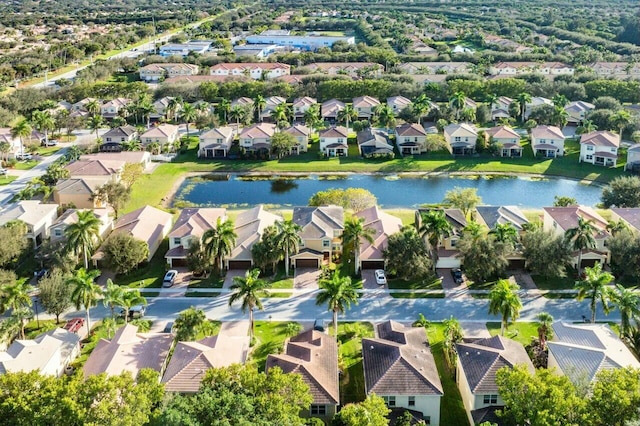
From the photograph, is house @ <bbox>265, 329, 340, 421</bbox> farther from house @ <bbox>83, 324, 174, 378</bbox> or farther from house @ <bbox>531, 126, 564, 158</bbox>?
house @ <bbox>531, 126, 564, 158</bbox>

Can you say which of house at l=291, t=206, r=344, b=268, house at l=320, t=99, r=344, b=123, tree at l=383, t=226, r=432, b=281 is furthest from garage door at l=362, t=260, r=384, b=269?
house at l=320, t=99, r=344, b=123

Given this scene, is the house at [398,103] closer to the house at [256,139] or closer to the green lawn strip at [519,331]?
the house at [256,139]

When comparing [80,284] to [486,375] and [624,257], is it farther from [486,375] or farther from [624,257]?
[624,257]

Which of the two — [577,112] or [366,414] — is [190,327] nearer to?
[366,414]

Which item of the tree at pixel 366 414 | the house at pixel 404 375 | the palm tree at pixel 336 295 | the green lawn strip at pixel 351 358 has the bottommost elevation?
the green lawn strip at pixel 351 358

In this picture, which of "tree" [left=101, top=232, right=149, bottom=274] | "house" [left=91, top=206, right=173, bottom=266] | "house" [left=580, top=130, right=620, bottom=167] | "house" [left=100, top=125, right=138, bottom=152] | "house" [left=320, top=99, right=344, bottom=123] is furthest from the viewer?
"house" [left=320, top=99, right=344, bottom=123]

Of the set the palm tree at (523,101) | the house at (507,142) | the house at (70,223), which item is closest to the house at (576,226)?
the house at (507,142)

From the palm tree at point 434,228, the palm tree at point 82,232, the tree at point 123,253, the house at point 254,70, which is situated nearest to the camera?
the palm tree at point 82,232
